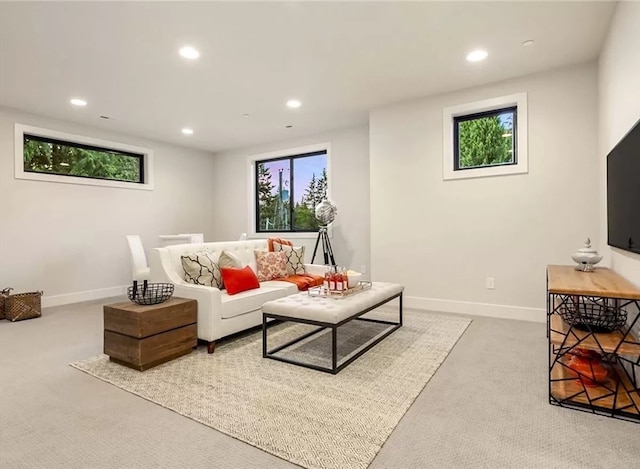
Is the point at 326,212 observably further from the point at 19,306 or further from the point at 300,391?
the point at 19,306

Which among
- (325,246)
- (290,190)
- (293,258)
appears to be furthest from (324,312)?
(290,190)

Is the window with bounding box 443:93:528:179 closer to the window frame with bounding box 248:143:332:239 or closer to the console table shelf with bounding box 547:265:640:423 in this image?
the console table shelf with bounding box 547:265:640:423

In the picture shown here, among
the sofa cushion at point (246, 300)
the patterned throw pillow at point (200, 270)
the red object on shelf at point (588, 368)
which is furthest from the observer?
the patterned throw pillow at point (200, 270)

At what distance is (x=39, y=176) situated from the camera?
15.9 ft

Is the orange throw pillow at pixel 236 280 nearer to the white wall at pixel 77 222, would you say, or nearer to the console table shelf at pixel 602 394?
the console table shelf at pixel 602 394

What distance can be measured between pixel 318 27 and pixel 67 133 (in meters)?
4.29

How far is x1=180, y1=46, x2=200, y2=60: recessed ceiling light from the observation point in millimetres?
3139

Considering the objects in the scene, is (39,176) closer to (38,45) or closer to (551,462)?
(38,45)

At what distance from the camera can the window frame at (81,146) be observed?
467 cm

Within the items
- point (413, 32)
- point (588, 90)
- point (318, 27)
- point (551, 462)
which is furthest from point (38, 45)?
point (588, 90)

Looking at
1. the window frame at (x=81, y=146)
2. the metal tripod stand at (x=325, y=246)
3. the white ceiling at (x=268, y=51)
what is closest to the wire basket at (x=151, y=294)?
the white ceiling at (x=268, y=51)

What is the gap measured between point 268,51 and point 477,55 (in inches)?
77.0

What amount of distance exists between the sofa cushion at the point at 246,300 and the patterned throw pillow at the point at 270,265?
1.39 ft

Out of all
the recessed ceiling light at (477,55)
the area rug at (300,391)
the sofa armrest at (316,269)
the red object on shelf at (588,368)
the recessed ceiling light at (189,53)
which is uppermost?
the recessed ceiling light at (477,55)
